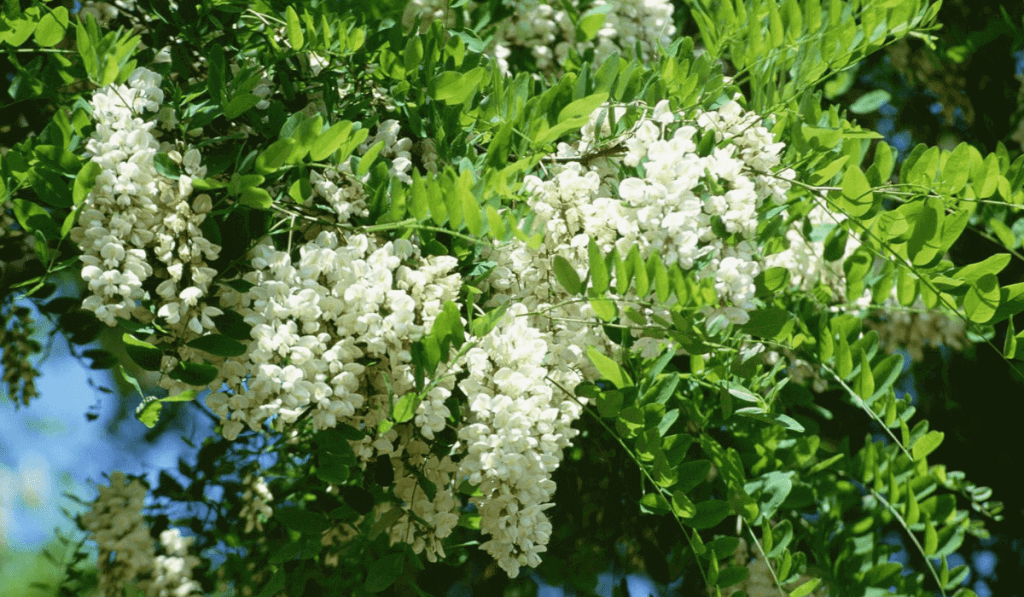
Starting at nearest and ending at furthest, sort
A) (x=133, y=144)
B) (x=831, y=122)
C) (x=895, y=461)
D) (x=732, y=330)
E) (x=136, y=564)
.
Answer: (x=133, y=144)
(x=732, y=330)
(x=831, y=122)
(x=895, y=461)
(x=136, y=564)

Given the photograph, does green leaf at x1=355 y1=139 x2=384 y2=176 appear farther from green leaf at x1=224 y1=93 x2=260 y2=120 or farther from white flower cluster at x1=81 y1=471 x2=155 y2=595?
white flower cluster at x1=81 y1=471 x2=155 y2=595

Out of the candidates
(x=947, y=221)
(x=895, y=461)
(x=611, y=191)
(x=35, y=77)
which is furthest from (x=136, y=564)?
(x=947, y=221)

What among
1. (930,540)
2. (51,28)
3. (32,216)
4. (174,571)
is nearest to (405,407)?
(32,216)

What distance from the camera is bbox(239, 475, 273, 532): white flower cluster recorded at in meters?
1.53

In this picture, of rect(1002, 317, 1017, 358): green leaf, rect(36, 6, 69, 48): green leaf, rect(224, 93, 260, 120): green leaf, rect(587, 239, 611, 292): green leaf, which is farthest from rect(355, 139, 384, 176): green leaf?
rect(1002, 317, 1017, 358): green leaf

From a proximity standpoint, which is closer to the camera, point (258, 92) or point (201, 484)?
point (258, 92)

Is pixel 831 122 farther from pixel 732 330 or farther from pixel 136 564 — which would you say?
pixel 136 564

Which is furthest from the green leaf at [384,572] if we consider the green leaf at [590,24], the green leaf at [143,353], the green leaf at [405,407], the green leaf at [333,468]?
the green leaf at [590,24]

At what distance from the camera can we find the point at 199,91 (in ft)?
3.15

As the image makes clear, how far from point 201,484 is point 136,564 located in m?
0.17

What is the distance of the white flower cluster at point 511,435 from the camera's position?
0.85 meters

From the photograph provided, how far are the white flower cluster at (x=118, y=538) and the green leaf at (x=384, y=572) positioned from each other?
2.32ft

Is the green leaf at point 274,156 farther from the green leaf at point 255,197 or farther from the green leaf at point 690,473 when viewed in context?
the green leaf at point 690,473

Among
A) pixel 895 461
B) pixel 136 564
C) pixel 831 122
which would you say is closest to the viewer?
pixel 831 122
